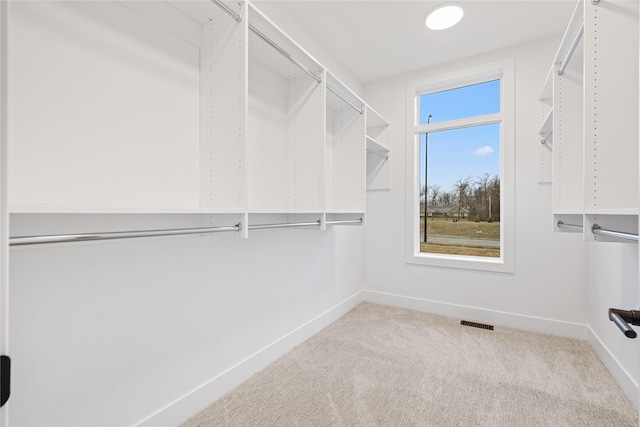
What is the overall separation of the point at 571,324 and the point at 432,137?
2.15m

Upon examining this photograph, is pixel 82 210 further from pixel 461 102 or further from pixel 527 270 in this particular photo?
pixel 461 102

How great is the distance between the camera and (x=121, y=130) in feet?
4.00

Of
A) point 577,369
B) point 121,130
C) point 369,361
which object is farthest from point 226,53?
point 577,369

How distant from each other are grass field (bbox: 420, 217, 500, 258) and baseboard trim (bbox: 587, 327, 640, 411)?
964 mm

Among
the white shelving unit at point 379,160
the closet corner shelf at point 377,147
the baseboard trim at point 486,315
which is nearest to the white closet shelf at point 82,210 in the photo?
the closet corner shelf at point 377,147

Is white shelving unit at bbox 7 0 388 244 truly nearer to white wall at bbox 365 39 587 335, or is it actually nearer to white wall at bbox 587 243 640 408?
white wall at bbox 365 39 587 335

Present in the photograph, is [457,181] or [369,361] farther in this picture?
[457,181]

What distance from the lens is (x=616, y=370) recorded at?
1.84m

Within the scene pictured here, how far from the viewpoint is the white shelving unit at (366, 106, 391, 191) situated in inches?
129

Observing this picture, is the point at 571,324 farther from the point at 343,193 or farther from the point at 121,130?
the point at 121,130

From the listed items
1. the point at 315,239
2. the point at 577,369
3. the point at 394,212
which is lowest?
the point at 577,369

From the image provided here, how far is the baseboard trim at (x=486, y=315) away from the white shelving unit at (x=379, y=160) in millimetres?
1275

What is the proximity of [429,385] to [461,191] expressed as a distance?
2069 millimetres

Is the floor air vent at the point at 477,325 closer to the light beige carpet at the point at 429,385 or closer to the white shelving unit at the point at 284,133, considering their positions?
the light beige carpet at the point at 429,385
